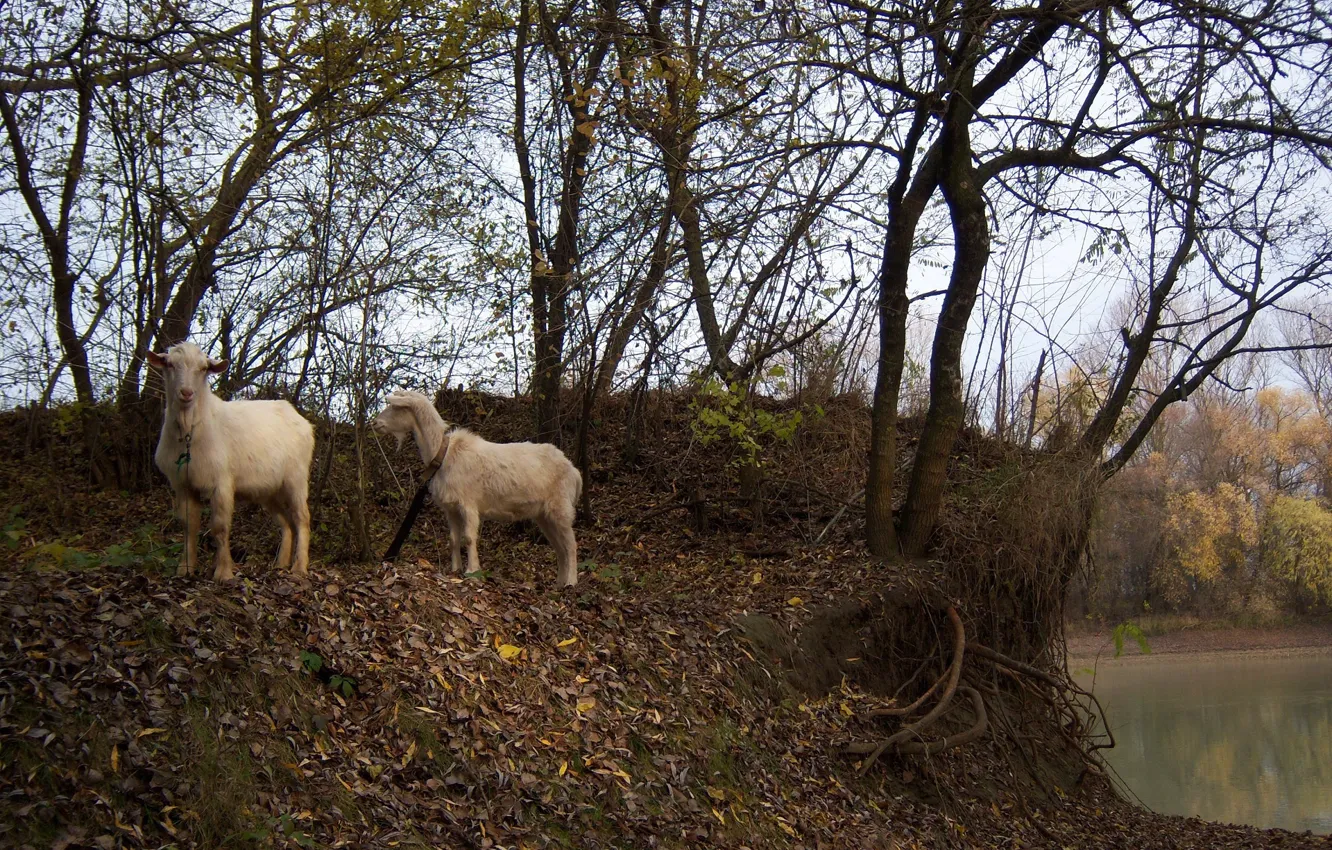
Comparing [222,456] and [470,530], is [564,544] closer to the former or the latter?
[470,530]

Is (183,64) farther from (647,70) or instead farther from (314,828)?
(314,828)

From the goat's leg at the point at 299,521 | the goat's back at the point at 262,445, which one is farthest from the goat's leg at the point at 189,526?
the goat's leg at the point at 299,521

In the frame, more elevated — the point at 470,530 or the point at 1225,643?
the point at 470,530

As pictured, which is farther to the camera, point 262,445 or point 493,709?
point 262,445

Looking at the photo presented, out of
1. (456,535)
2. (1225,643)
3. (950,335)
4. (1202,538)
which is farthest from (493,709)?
(1202,538)

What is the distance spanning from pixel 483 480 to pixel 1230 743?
18234mm

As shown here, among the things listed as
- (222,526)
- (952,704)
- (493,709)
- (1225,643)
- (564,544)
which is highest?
(222,526)

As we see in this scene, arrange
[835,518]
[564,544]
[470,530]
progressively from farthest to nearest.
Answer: [835,518] → [564,544] → [470,530]

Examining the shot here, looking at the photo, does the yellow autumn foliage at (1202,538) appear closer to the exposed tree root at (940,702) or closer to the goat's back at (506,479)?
the exposed tree root at (940,702)

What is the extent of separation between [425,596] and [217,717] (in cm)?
213

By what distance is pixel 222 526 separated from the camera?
6.77 metres

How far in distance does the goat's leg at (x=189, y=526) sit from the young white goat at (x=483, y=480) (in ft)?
7.84

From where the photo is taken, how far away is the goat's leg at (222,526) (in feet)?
21.7

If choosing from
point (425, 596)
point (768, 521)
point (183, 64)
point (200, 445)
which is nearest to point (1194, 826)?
point (768, 521)
